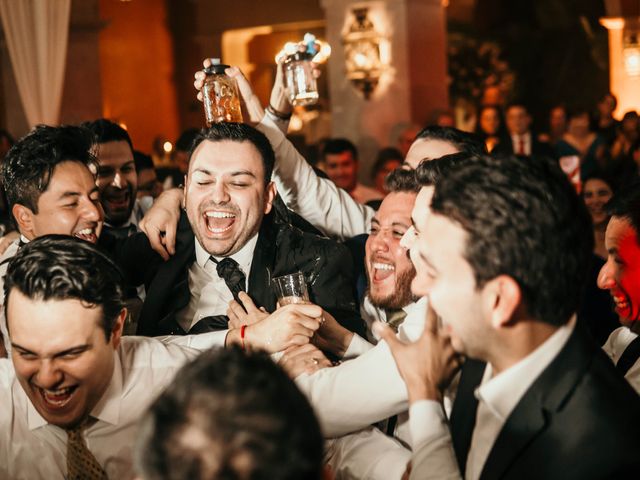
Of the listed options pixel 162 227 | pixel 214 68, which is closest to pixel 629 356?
pixel 162 227

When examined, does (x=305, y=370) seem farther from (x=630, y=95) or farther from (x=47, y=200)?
(x=630, y=95)

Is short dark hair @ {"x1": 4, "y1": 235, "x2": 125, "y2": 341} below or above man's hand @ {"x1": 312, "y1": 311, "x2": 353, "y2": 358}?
above

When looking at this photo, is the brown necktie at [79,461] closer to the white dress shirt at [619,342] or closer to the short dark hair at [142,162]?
the white dress shirt at [619,342]

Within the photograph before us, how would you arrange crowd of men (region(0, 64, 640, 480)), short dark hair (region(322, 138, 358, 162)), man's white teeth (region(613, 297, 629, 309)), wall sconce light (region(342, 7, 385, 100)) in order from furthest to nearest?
wall sconce light (region(342, 7, 385, 100)) → short dark hair (region(322, 138, 358, 162)) → man's white teeth (region(613, 297, 629, 309)) → crowd of men (region(0, 64, 640, 480))

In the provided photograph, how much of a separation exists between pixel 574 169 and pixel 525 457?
4.65 m

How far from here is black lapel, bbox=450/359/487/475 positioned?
1.85 meters

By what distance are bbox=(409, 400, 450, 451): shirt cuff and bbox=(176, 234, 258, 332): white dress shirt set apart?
1390mm

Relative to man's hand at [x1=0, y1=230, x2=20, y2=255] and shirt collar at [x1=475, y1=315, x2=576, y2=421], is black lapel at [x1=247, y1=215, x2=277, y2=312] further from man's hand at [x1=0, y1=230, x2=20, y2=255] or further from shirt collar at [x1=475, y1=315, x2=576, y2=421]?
shirt collar at [x1=475, y1=315, x2=576, y2=421]

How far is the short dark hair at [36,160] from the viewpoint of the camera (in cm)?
308

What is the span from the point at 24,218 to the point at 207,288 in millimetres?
678

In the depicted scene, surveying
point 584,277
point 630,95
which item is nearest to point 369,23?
point 630,95

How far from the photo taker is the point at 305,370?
235 centimetres

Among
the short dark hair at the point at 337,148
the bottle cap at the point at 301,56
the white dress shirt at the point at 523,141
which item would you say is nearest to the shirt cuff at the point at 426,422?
the bottle cap at the point at 301,56

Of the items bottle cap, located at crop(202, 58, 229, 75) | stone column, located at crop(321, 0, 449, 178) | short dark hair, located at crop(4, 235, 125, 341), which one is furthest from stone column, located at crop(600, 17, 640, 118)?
short dark hair, located at crop(4, 235, 125, 341)
